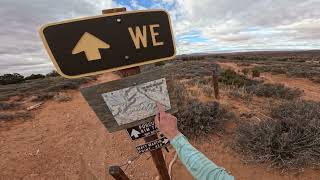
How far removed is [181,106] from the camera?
556 centimetres

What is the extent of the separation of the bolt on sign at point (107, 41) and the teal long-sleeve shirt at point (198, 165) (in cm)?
86

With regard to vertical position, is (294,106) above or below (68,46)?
below

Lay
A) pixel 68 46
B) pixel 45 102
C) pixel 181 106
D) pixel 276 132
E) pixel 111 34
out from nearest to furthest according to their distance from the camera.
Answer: pixel 68 46 → pixel 111 34 → pixel 276 132 → pixel 181 106 → pixel 45 102

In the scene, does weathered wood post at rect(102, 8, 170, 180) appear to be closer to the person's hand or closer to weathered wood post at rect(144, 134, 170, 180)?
weathered wood post at rect(144, 134, 170, 180)

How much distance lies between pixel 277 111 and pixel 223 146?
5.30 ft

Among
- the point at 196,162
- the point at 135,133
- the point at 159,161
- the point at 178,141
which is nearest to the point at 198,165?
the point at 196,162

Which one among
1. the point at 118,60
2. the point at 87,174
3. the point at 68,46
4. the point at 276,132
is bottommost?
the point at 87,174

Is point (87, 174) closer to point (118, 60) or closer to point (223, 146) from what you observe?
point (223, 146)

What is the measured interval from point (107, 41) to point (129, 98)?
535mm

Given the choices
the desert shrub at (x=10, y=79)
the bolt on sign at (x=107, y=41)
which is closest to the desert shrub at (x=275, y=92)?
the bolt on sign at (x=107, y=41)

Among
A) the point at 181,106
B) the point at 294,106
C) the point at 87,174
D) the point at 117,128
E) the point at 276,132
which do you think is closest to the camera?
the point at 117,128

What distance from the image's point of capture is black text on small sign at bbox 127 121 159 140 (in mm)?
2369

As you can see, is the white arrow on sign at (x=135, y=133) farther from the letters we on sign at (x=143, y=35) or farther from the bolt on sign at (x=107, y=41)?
the letters we on sign at (x=143, y=35)

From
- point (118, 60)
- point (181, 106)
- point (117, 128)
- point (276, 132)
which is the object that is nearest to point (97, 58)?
point (118, 60)
